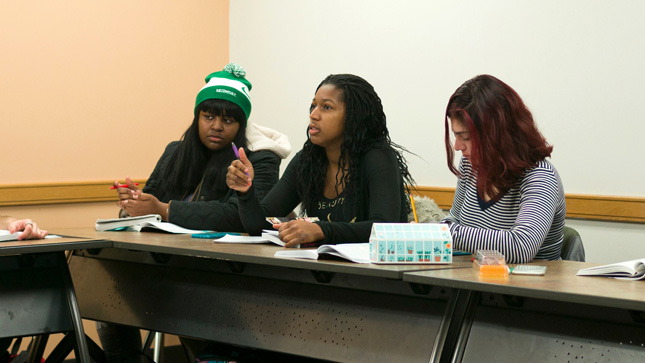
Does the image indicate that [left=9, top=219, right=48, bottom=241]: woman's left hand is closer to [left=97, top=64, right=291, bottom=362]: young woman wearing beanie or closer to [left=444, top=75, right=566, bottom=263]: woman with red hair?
[left=97, top=64, right=291, bottom=362]: young woman wearing beanie

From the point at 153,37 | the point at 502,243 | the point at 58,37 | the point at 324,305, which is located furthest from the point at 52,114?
the point at 502,243

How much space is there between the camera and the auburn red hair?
1.86m

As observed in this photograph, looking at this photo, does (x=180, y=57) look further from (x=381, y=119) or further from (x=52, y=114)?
(x=381, y=119)

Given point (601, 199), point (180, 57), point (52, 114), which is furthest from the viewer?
point (180, 57)

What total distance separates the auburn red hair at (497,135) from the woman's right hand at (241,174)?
63 centimetres

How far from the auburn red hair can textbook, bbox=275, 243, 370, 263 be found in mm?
417

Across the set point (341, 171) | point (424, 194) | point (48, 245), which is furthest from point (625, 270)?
point (424, 194)

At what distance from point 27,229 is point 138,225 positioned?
0.43 metres

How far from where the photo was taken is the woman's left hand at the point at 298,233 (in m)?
1.87

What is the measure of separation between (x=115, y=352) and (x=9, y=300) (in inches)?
29.1

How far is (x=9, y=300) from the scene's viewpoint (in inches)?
76.3

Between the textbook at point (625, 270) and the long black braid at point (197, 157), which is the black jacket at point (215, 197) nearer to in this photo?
the long black braid at point (197, 157)

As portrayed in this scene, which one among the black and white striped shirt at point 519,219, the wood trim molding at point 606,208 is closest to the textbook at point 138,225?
the black and white striped shirt at point 519,219

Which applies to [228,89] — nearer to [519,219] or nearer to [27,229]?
[27,229]
